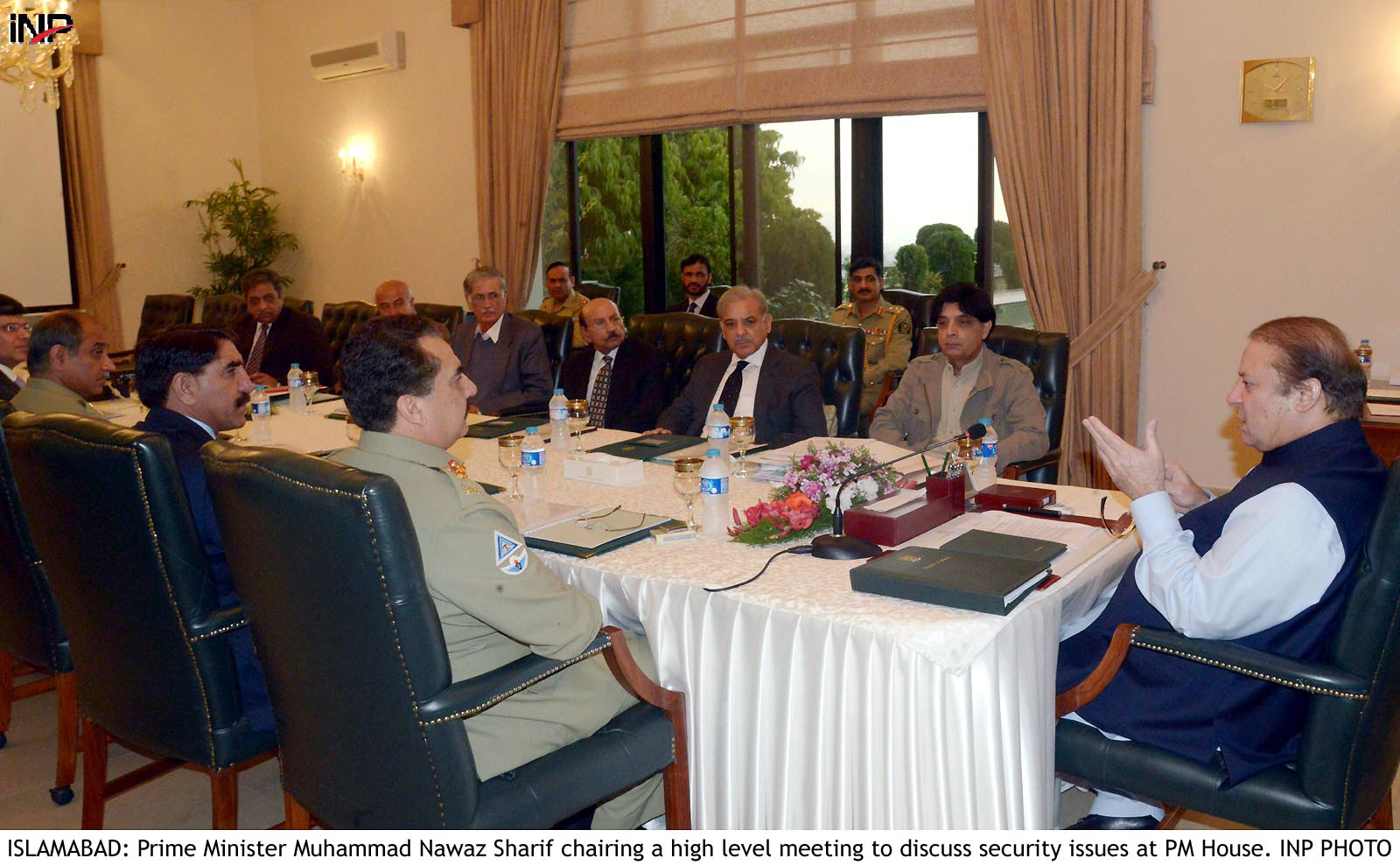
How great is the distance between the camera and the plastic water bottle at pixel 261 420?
4.14 meters

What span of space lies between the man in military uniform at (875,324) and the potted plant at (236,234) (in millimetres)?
5943

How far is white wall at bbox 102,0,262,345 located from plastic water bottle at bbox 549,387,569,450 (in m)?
7.40

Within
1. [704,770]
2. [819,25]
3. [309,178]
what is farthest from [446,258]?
[704,770]

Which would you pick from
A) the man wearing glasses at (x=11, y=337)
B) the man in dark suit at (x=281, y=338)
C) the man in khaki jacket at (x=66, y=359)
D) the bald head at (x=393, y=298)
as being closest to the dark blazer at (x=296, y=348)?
the man in dark suit at (x=281, y=338)

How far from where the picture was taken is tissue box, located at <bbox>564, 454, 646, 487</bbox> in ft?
10.7

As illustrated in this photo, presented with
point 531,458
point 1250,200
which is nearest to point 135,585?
point 531,458

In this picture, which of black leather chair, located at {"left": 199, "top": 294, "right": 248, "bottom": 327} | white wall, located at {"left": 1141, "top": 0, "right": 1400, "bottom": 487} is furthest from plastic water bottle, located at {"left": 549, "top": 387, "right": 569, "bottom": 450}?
black leather chair, located at {"left": 199, "top": 294, "right": 248, "bottom": 327}

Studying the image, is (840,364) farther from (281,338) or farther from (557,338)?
(281,338)

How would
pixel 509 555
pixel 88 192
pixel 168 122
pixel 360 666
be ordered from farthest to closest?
pixel 168 122 < pixel 88 192 < pixel 509 555 < pixel 360 666

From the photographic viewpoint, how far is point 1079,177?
5711 millimetres

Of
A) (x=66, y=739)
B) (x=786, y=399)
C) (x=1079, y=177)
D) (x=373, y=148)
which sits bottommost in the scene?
(x=66, y=739)

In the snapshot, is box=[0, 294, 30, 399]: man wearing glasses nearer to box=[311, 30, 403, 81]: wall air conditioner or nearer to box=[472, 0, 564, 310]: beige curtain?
box=[472, 0, 564, 310]: beige curtain

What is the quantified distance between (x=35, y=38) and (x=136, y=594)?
564 centimetres

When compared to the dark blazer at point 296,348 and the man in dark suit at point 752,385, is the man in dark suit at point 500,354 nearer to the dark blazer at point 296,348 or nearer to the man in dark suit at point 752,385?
the man in dark suit at point 752,385
